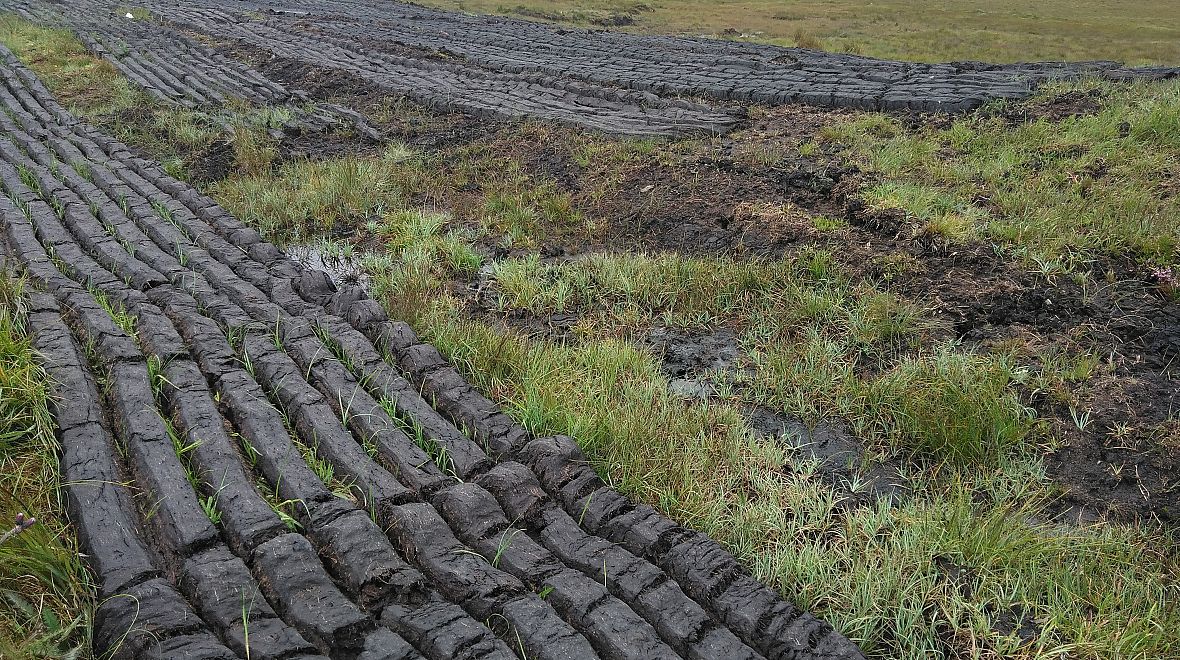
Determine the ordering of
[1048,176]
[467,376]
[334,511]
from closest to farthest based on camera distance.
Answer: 1. [334,511]
2. [467,376]
3. [1048,176]

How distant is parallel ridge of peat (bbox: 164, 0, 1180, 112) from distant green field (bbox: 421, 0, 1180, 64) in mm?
5559

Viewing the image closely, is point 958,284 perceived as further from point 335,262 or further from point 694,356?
point 335,262

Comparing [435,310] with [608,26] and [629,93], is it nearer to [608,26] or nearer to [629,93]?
[629,93]

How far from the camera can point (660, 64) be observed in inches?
460

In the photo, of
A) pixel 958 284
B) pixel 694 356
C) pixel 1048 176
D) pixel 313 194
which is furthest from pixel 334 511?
pixel 1048 176

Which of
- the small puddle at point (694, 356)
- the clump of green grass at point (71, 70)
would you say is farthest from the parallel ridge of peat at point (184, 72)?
the small puddle at point (694, 356)

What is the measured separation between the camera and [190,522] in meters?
2.68

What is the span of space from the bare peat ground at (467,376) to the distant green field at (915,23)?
475 inches

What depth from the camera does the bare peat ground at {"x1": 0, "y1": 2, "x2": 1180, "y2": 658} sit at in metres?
2.55

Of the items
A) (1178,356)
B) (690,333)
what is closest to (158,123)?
(690,333)

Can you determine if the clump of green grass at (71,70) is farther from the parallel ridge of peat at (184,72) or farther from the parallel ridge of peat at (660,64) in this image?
the parallel ridge of peat at (660,64)

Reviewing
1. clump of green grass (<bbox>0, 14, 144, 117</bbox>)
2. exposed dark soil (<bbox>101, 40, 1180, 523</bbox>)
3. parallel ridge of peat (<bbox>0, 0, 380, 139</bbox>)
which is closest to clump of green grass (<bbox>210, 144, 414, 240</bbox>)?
exposed dark soil (<bbox>101, 40, 1180, 523</bbox>)

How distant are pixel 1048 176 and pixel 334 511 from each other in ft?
21.2

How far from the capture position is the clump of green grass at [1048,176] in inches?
213
